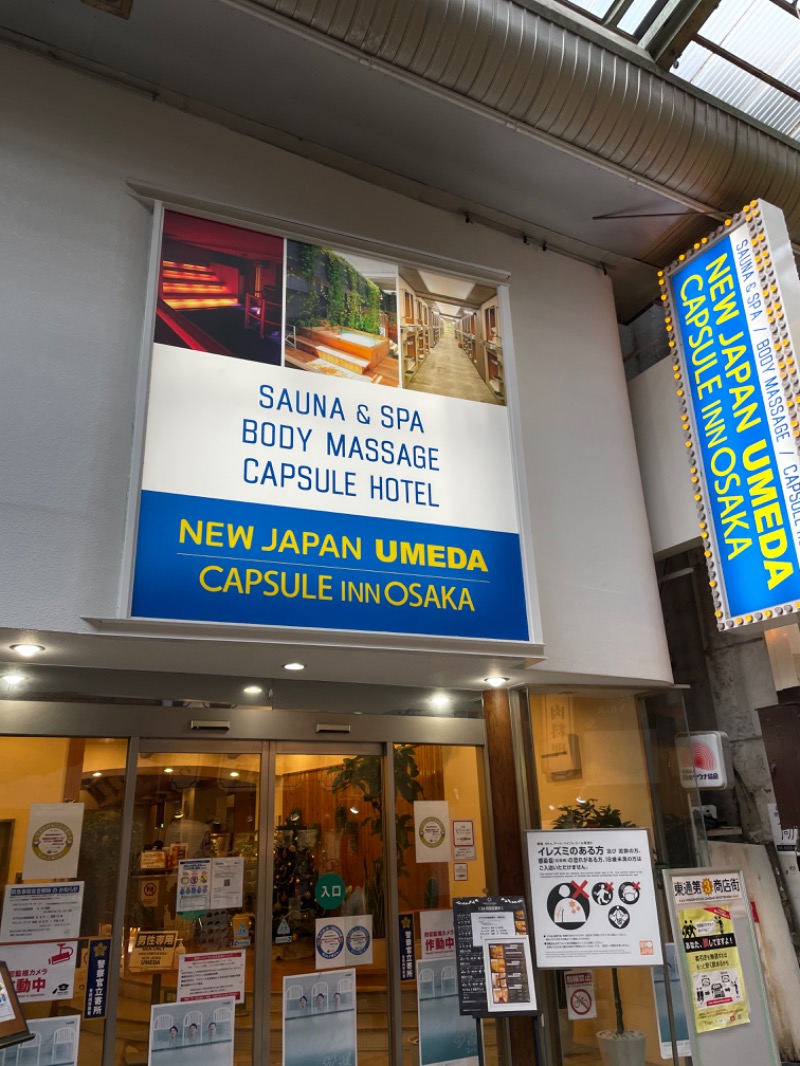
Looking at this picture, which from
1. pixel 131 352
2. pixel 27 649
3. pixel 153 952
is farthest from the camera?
pixel 153 952

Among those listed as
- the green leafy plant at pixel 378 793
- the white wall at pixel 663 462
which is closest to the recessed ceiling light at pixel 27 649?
the green leafy plant at pixel 378 793

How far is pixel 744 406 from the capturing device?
194 inches

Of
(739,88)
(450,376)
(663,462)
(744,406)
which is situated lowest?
(744,406)

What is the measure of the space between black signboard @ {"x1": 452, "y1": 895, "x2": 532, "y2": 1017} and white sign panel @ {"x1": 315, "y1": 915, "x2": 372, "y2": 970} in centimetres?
65

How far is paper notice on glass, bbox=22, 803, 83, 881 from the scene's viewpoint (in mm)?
4230

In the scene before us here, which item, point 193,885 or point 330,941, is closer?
point 193,885

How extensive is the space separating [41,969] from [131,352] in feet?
11.0

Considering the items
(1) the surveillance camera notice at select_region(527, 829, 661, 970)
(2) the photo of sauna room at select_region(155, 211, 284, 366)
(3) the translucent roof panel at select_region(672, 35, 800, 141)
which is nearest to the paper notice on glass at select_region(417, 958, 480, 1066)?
(1) the surveillance camera notice at select_region(527, 829, 661, 970)

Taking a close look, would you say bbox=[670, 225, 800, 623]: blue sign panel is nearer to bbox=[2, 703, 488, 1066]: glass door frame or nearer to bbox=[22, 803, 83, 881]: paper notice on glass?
bbox=[2, 703, 488, 1066]: glass door frame

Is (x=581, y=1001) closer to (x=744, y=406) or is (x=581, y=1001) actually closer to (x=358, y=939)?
(x=358, y=939)

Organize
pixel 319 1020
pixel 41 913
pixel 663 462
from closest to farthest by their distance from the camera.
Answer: pixel 41 913, pixel 319 1020, pixel 663 462

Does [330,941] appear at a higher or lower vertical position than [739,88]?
lower

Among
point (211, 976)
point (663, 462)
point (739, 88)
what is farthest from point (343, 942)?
point (739, 88)

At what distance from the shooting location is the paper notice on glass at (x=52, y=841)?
4.23m
